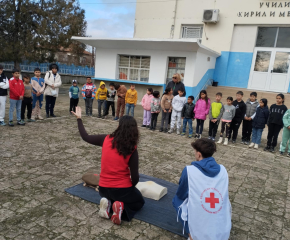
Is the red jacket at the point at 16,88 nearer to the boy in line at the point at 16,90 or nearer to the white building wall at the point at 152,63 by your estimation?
the boy in line at the point at 16,90

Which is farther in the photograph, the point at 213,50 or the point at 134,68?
the point at 134,68

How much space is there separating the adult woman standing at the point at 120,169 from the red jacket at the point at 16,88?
4984mm

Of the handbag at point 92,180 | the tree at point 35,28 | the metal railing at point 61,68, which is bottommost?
the handbag at point 92,180

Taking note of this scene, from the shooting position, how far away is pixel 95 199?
3.56 m

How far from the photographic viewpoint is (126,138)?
2877 millimetres

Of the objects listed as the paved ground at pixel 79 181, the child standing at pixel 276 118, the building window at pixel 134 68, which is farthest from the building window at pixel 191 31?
the paved ground at pixel 79 181

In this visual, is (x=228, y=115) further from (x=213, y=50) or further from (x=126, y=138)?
(x=213, y=50)

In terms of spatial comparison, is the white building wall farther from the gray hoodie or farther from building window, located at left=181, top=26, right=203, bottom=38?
the gray hoodie

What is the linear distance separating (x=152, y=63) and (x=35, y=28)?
10.0 metres

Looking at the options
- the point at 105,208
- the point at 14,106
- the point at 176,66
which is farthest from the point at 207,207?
the point at 176,66

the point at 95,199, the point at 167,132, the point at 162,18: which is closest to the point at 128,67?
the point at 162,18

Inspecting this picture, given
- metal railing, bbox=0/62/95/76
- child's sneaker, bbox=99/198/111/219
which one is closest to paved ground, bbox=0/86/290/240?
child's sneaker, bbox=99/198/111/219

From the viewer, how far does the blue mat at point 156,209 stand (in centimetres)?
311

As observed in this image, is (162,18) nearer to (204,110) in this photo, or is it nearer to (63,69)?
(204,110)
